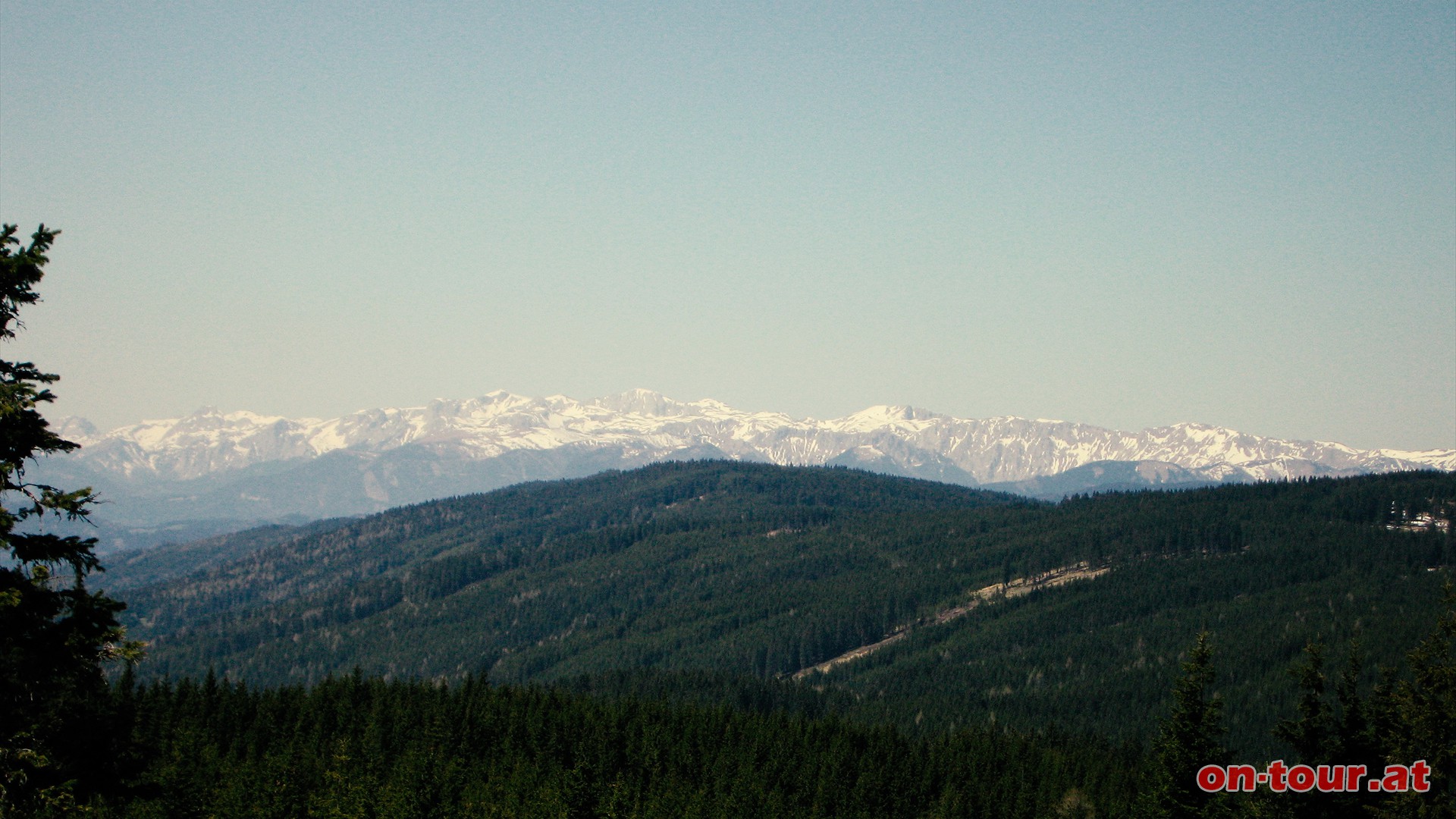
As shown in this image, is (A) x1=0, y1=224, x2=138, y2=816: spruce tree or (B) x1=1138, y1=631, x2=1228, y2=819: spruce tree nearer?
(A) x1=0, y1=224, x2=138, y2=816: spruce tree

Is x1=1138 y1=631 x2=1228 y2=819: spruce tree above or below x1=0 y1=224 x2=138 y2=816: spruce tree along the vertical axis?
below

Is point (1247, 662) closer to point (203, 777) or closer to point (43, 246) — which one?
point (203, 777)

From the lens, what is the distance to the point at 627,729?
12094 centimetres

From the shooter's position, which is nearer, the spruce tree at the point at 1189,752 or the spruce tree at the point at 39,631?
the spruce tree at the point at 39,631

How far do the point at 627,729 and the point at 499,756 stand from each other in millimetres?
15198

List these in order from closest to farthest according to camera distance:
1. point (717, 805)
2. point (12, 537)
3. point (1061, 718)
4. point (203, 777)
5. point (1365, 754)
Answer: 1. point (12, 537)
2. point (1365, 754)
3. point (203, 777)
4. point (717, 805)
5. point (1061, 718)

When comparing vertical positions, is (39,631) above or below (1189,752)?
above

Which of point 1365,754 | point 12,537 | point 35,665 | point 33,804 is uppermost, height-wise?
point 12,537

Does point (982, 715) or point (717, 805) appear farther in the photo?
point (982, 715)

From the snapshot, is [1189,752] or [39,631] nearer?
[39,631]

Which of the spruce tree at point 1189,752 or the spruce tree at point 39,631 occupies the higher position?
the spruce tree at point 39,631

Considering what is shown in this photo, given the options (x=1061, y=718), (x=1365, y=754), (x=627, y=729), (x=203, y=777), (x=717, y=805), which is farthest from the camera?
(x=1061, y=718)

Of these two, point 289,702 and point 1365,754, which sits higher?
point 1365,754

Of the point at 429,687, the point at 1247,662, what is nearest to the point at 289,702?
the point at 429,687
